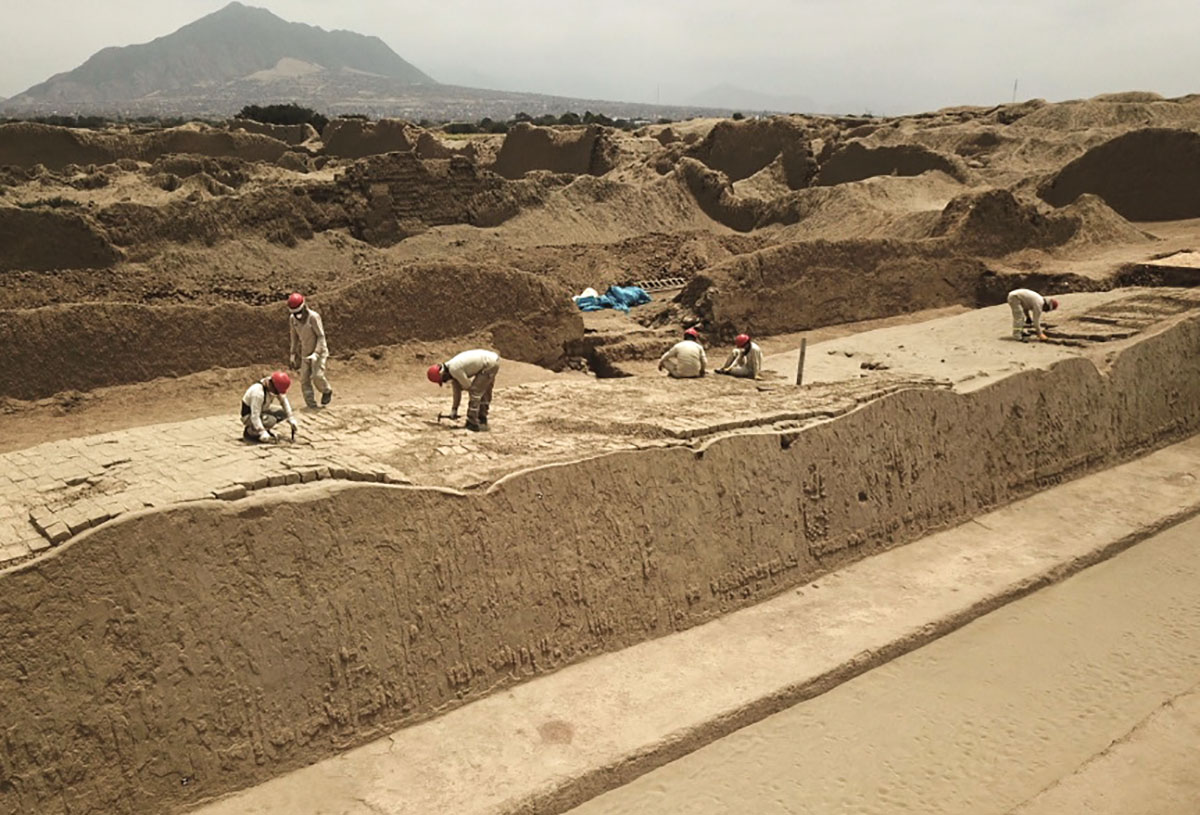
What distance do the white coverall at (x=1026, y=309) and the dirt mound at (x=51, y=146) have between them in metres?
22.5

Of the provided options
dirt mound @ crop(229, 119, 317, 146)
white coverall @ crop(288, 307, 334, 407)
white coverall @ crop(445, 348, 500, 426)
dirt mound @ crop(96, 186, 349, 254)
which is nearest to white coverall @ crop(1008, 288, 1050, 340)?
white coverall @ crop(445, 348, 500, 426)

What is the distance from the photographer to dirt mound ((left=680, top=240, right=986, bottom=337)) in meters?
13.5

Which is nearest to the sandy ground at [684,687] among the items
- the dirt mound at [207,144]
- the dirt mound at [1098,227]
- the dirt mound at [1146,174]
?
the dirt mound at [1098,227]

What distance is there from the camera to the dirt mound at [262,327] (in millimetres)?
9266

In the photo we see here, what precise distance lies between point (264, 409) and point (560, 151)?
77.2ft

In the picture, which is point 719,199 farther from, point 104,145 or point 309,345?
point 309,345

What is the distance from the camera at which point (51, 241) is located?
47.7 ft

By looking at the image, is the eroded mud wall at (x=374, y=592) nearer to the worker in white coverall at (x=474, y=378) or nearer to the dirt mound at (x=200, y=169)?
the worker in white coverall at (x=474, y=378)

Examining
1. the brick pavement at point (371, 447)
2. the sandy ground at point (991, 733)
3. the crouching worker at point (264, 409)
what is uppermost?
the crouching worker at point (264, 409)

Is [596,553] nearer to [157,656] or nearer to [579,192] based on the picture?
[157,656]

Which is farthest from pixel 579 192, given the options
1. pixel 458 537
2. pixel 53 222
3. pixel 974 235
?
pixel 458 537

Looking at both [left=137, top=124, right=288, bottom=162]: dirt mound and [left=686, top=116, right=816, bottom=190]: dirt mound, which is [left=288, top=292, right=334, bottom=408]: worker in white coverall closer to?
[left=686, top=116, right=816, bottom=190]: dirt mound

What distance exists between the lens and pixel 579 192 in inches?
851

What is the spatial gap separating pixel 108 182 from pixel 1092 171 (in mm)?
20867
